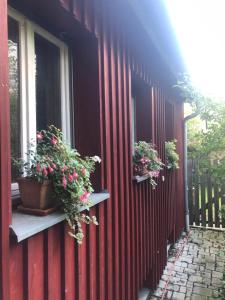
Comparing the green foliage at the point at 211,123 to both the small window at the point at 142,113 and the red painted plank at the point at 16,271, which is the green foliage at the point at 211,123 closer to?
the small window at the point at 142,113

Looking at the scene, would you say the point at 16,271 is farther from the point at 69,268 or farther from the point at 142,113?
the point at 142,113

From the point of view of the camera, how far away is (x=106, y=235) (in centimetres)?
231

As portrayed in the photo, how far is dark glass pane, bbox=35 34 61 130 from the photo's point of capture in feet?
6.13

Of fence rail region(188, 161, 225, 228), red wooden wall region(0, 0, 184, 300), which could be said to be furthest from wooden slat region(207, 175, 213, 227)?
red wooden wall region(0, 0, 184, 300)

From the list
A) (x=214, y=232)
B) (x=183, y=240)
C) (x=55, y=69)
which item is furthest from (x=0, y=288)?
(x=214, y=232)

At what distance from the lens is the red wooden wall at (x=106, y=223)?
4.41ft

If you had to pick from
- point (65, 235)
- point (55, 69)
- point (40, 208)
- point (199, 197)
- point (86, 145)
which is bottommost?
point (199, 197)

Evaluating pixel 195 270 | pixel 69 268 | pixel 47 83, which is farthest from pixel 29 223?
pixel 195 270

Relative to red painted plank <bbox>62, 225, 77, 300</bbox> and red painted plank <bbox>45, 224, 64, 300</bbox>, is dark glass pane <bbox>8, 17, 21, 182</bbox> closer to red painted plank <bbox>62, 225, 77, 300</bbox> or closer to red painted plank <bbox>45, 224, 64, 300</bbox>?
red painted plank <bbox>45, 224, 64, 300</bbox>

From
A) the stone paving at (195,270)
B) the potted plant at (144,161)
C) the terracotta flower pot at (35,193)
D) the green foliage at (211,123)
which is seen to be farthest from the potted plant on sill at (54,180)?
the green foliage at (211,123)

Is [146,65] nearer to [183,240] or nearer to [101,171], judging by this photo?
[101,171]

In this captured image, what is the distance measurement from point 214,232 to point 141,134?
3.88 metres

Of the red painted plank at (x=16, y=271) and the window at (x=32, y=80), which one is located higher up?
the window at (x=32, y=80)

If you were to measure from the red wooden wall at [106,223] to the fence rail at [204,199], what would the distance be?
10.4 feet
